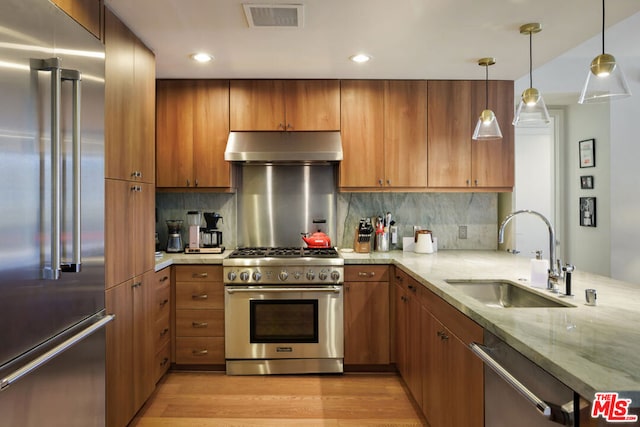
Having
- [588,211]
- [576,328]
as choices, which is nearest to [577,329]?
[576,328]

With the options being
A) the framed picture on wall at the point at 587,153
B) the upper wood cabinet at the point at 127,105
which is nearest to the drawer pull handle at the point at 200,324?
the upper wood cabinet at the point at 127,105

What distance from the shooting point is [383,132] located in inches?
142

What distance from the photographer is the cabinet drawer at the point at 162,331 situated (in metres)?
2.95

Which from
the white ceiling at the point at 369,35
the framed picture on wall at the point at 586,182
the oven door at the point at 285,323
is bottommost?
the oven door at the point at 285,323

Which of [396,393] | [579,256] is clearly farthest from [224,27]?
[579,256]

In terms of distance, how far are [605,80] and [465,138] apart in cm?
189

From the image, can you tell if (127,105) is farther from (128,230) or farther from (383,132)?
(383,132)

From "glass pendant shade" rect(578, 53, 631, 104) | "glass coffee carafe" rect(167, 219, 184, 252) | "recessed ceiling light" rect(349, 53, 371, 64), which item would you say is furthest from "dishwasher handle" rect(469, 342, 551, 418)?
"glass coffee carafe" rect(167, 219, 184, 252)

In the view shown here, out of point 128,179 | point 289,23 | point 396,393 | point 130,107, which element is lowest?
point 396,393

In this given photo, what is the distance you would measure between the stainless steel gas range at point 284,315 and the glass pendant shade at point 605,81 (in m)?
2.01

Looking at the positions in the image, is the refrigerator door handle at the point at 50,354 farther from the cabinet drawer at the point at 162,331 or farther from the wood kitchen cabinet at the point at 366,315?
the wood kitchen cabinet at the point at 366,315

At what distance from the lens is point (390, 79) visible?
11.8ft

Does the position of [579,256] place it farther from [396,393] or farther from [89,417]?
[89,417]

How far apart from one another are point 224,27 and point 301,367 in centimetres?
248
